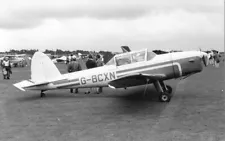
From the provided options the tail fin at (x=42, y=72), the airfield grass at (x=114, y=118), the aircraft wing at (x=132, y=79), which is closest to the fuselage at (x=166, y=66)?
the aircraft wing at (x=132, y=79)

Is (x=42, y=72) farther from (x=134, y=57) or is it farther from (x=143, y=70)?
(x=143, y=70)

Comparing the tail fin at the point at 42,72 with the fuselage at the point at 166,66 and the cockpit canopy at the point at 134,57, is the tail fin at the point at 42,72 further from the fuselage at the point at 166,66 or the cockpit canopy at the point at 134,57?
the cockpit canopy at the point at 134,57

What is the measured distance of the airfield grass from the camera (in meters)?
5.16

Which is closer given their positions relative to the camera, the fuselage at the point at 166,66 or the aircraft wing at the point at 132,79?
the aircraft wing at the point at 132,79

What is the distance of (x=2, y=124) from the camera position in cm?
623

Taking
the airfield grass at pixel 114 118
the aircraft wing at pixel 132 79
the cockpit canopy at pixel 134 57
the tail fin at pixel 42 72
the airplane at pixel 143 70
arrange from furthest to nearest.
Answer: the tail fin at pixel 42 72, the cockpit canopy at pixel 134 57, the airplane at pixel 143 70, the aircraft wing at pixel 132 79, the airfield grass at pixel 114 118

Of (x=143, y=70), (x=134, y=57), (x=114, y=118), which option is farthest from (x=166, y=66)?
(x=114, y=118)

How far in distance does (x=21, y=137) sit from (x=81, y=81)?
4470mm

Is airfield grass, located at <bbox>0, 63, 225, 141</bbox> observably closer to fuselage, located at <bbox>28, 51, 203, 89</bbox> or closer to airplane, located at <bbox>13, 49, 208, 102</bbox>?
airplane, located at <bbox>13, 49, 208, 102</bbox>

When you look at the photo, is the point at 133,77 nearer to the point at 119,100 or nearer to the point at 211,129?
the point at 119,100

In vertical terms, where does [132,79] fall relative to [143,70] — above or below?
below

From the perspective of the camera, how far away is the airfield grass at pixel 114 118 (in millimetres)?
5164

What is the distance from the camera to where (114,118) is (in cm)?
652

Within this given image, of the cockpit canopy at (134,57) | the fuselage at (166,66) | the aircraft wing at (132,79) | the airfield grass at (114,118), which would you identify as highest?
the cockpit canopy at (134,57)
